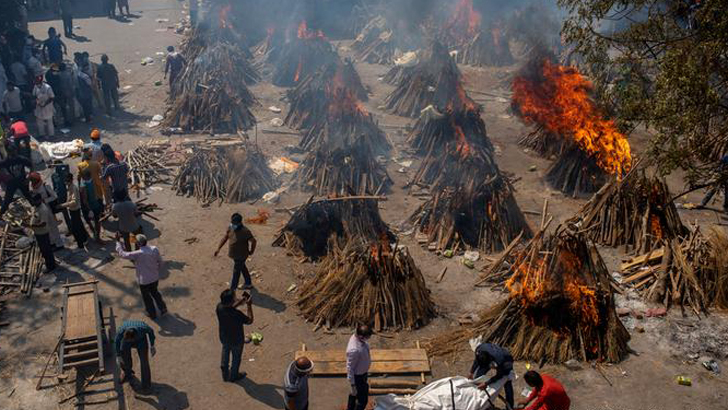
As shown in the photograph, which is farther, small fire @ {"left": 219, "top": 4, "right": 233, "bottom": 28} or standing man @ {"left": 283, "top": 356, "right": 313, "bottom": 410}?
small fire @ {"left": 219, "top": 4, "right": 233, "bottom": 28}

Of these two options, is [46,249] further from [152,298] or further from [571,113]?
[571,113]

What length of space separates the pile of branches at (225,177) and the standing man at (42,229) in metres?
3.84

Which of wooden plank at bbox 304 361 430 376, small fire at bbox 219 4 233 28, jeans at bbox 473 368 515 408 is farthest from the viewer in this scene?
small fire at bbox 219 4 233 28

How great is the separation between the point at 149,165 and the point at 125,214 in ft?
15.1

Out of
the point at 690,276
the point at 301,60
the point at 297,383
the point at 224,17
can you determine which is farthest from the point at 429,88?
the point at 297,383

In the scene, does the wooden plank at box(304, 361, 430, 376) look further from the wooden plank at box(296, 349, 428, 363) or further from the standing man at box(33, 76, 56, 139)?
the standing man at box(33, 76, 56, 139)

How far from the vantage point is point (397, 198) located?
15.3 metres

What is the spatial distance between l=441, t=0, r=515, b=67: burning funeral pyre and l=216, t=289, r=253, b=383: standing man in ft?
63.8

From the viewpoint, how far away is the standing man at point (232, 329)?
8609mm

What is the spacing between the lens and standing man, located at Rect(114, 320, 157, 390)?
859cm

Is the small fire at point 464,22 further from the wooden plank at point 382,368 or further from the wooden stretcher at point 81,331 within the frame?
the wooden stretcher at point 81,331

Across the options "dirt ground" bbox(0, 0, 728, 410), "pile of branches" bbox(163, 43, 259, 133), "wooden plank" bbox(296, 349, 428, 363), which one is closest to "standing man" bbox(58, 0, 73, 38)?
"pile of branches" bbox(163, 43, 259, 133)

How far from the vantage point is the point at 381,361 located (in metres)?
9.71

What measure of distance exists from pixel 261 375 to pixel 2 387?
3.71m
